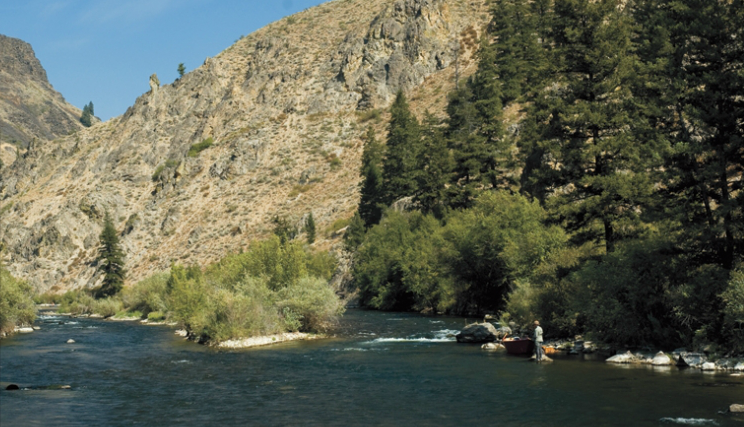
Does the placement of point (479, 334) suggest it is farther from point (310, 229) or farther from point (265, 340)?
point (310, 229)

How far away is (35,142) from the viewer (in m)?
161

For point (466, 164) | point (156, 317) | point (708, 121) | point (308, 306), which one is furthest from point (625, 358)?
point (156, 317)

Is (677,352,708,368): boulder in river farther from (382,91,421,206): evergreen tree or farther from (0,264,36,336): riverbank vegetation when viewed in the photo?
(382,91,421,206): evergreen tree

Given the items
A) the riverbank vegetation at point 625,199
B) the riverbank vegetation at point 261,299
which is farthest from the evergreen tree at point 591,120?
the riverbank vegetation at point 261,299

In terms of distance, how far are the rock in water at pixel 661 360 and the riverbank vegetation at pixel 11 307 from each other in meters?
51.5

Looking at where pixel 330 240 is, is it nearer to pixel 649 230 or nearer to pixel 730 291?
pixel 649 230

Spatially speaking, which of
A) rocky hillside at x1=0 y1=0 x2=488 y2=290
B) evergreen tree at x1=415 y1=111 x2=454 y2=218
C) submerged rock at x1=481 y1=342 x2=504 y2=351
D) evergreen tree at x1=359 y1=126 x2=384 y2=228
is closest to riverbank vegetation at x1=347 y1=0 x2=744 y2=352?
submerged rock at x1=481 y1=342 x2=504 y2=351

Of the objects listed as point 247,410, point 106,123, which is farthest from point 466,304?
point 106,123

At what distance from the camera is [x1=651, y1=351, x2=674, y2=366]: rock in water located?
30062mm

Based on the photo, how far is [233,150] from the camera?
436ft

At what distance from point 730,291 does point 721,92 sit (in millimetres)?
10021

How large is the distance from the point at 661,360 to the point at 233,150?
370ft

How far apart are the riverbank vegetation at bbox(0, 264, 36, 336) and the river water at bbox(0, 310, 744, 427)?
49.8 feet

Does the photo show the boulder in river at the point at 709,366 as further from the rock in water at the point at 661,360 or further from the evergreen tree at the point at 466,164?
the evergreen tree at the point at 466,164
